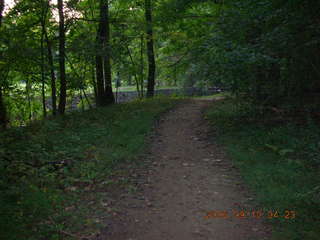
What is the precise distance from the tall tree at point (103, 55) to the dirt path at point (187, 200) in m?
6.37

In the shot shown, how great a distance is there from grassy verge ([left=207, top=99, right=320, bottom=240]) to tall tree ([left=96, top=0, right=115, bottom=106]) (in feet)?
19.2

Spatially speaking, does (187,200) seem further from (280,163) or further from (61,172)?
(61,172)

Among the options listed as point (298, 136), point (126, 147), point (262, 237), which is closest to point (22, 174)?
point (126, 147)

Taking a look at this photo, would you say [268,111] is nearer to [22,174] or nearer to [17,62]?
[22,174]

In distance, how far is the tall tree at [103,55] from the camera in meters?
14.1

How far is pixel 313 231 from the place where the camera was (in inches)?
181

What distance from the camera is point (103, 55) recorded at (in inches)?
545
